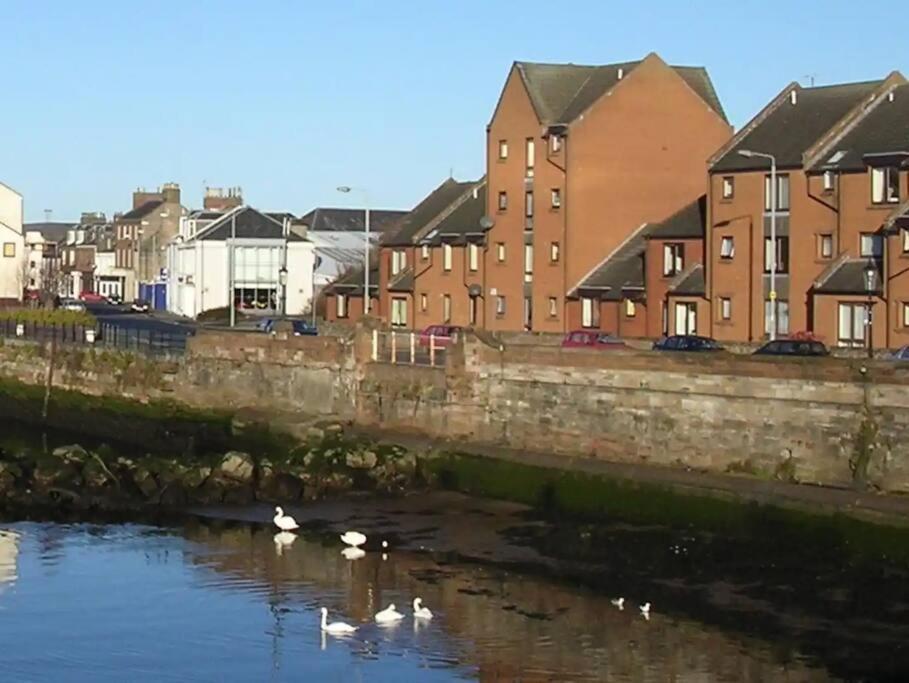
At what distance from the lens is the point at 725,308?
65.8 meters

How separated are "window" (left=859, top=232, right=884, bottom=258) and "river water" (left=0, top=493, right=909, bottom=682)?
25643 mm

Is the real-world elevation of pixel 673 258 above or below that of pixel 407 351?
above

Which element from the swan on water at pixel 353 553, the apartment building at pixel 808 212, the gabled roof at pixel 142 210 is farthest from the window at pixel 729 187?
the gabled roof at pixel 142 210

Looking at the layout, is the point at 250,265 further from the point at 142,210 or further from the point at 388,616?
the point at 388,616

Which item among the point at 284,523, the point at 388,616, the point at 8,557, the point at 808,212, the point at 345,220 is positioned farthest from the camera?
the point at 345,220

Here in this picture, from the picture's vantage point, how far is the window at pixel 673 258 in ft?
226

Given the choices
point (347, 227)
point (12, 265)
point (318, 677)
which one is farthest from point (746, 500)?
point (347, 227)

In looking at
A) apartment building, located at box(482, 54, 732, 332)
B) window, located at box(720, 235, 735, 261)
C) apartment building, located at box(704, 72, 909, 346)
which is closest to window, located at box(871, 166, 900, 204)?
apartment building, located at box(704, 72, 909, 346)

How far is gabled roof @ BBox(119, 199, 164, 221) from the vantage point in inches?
5669

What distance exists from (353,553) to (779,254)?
3269cm

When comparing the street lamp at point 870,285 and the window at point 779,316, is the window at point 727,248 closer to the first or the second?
the window at point 779,316

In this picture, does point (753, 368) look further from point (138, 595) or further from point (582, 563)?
point (138, 595)

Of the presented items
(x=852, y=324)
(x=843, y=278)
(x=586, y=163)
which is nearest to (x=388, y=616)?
(x=852, y=324)

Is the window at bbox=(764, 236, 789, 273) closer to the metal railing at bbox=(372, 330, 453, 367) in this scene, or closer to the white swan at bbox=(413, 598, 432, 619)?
the metal railing at bbox=(372, 330, 453, 367)
